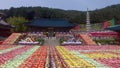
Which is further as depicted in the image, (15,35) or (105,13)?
(105,13)

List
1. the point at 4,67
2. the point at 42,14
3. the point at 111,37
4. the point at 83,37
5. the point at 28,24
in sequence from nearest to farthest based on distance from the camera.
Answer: the point at 4,67 → the point at 83,37 → the point at 111,37 → the point at 28,24 → the point at 42,14

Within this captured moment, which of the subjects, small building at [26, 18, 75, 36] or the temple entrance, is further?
small building at [26, 18, 75, 36]

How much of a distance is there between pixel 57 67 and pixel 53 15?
11273cm

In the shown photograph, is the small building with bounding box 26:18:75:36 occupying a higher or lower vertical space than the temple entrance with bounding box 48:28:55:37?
higher

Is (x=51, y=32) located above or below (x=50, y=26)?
below

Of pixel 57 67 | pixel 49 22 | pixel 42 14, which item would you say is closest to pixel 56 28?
pixel 49 22

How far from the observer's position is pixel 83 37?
5512 centimetres

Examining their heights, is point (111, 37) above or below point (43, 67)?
below

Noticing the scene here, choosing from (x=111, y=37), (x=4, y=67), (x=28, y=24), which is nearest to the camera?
(x=4, y=67)

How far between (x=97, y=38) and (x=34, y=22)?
22169 millimetres

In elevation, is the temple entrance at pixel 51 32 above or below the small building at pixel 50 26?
below

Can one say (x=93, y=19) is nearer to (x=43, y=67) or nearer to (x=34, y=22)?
(x=34, y=22)

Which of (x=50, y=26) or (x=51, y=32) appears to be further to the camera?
(x=50, y=26)

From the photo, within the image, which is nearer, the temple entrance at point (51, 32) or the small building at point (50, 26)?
the temple entrance at point (51, 32)
